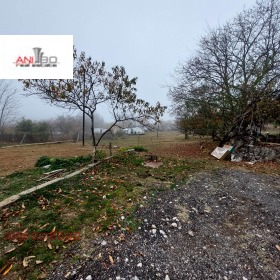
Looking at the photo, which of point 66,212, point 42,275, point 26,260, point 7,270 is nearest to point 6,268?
point 7,270

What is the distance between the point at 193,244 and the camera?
7.08 feet

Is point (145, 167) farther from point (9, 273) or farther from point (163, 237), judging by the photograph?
point (9, 273)

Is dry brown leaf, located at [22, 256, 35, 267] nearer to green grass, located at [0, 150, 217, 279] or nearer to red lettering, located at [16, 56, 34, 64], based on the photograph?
green grass, located at [0, 150, 217, 279]

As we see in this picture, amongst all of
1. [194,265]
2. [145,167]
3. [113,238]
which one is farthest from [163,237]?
[145,167]

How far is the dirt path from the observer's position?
68.6 inches

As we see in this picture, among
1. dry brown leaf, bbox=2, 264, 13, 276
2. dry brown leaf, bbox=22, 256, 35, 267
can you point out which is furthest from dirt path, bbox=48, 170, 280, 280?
dry brown leaf, bbox=2, 264, 13, 276

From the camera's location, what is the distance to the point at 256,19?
8297 millimetres

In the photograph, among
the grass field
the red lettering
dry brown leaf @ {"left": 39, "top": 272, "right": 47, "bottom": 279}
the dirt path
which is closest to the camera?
dry brown leaf @ {"left": 39, "top": 272, "right": 47, "bottom": 279}

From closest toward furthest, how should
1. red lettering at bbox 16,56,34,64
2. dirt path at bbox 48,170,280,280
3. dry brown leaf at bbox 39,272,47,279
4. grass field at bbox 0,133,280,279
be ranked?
dry brown leaf at bbox 39,272,47,279, dirt path at bbox 48,170,280,280, grass field at bbox 0,133,280,279, red lettering at bbox 16,56,34,64

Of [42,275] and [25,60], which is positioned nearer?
[42,275]

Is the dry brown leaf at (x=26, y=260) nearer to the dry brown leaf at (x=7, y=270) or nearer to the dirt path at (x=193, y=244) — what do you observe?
A: the dry brown leaf at (x=7, y=270)

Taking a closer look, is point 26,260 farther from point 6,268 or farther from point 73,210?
point 73,210

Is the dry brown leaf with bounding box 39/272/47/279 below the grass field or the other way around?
below

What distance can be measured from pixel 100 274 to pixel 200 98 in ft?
29.4
